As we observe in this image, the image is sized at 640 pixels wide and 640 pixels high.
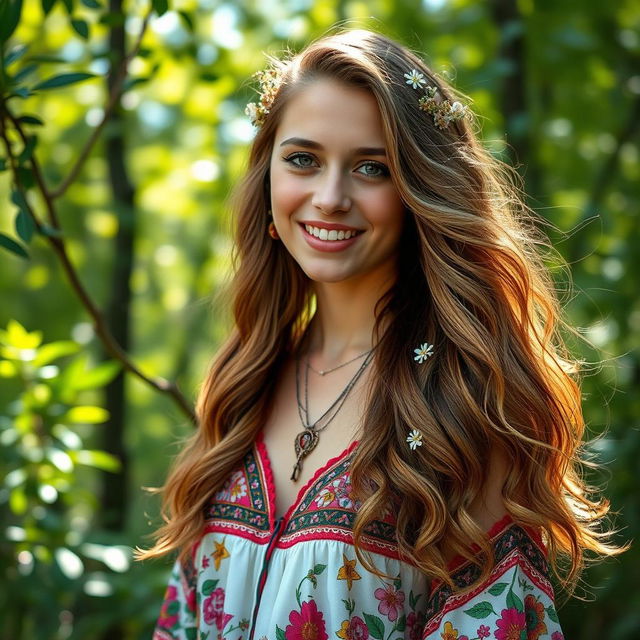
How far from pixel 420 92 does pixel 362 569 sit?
1067 mm

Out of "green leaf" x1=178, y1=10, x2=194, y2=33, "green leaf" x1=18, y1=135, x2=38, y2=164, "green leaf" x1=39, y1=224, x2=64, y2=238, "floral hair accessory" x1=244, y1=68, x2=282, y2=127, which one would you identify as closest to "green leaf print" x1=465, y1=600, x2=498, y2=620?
"floral hair accessory" x1=244, y1=68, x2=282, y2=127

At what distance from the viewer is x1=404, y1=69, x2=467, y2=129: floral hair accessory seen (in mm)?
2115

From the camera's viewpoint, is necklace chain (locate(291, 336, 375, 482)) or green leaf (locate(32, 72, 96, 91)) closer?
necklace chain (locate(291, 336, 375, 482))

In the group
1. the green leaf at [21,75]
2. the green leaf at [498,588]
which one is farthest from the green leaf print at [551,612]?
the green leaf at [21,75]

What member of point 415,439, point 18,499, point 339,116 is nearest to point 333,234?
point 339,116

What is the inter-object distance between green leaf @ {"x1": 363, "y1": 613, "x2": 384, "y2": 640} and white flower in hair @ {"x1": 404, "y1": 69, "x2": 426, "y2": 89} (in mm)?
1166

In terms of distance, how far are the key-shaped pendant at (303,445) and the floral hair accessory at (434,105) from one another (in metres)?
0.78

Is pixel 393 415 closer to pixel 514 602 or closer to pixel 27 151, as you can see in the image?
pixel 514 602

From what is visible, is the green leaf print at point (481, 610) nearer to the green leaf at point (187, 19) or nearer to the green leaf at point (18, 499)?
the green leaf at point (18, 499)

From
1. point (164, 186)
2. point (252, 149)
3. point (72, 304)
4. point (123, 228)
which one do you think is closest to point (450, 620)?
point (252, 149)

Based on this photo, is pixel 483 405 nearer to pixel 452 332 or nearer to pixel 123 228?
pixel 452 332

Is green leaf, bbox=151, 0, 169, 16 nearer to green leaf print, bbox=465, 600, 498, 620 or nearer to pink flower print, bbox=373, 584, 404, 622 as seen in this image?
pink flower print, bbox=373, 584, 404, 622

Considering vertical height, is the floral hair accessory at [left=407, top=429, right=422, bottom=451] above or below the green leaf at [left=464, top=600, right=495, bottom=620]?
above

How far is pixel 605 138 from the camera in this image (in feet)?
16.4
